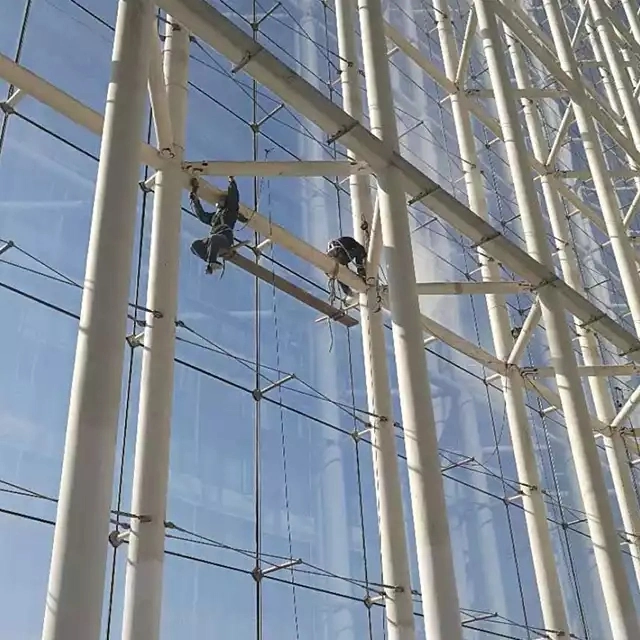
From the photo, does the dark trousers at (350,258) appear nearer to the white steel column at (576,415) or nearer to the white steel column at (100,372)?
the white steel column at (576,415)

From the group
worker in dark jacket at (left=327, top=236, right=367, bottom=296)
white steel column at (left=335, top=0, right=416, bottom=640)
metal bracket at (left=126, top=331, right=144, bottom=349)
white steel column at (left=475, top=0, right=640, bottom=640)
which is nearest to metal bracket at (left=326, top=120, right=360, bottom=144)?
worker in dark jacket at (left=327, top=236, right=367, bottom=296)

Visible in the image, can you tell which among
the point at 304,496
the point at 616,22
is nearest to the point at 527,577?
the point at 304,496

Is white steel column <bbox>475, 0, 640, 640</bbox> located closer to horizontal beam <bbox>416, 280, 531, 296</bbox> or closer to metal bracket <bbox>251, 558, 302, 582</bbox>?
horizontal beam <bbox>416, 280, 531, 296</bbox>

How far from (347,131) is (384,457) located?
3.48 m

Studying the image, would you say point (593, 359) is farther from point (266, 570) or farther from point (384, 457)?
point (266, 570)

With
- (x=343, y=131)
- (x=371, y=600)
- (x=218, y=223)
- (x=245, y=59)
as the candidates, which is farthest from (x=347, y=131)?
(x=371, y=600)

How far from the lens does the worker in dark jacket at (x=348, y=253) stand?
1034 centimetres

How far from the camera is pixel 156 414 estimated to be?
7.40 meters

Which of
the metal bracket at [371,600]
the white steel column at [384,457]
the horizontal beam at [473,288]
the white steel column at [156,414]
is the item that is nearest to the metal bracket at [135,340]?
the white steel column at [156,414]

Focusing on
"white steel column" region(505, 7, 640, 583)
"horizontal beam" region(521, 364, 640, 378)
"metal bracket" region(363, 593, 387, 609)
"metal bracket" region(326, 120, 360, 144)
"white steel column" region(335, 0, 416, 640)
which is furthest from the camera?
"white steel column" region(505, 7, 640, 583)

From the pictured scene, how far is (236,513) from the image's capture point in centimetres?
973

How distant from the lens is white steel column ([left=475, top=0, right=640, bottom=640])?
32.3ft

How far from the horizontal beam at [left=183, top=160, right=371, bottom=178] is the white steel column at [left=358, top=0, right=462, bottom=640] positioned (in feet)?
1.27

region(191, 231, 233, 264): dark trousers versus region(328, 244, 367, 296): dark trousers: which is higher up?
region(328, 244, 367, 296): dark trousers
